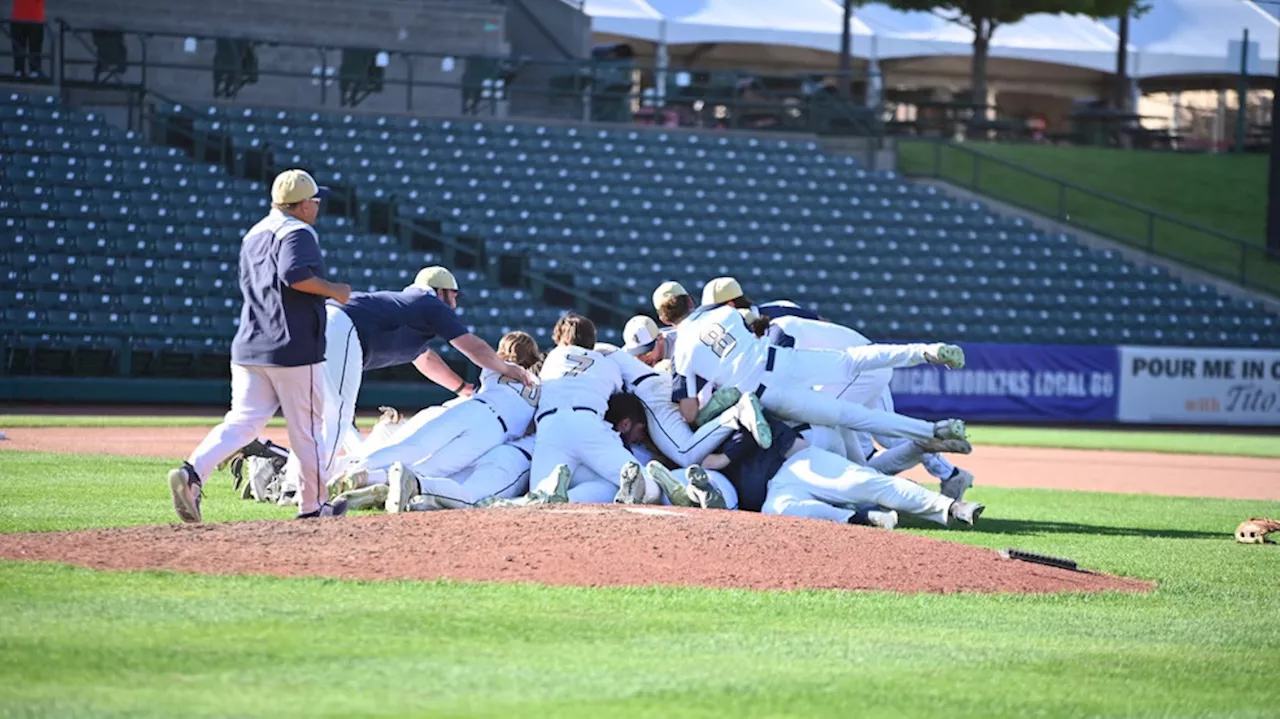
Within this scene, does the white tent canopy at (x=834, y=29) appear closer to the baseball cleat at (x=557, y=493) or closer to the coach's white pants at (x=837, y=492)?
the coach's white pants at (x=837, y=492)

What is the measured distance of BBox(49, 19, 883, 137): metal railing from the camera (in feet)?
98.3

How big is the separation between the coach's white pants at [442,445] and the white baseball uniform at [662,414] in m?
0.94

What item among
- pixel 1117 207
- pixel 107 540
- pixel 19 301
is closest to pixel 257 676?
pixel 107 540

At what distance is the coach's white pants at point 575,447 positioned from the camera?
10609 mm

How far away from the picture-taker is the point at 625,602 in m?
7.19

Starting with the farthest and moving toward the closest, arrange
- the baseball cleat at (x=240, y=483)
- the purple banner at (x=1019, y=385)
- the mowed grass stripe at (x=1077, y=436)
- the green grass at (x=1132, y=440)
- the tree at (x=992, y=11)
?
1. the tree at (x=992, y=11)
2. the purple banner at (x=1019, y=385)
3. the green grass at (x=1132, y=440)
4. the mowed grass stripe at (x=1077, y=436)
5. the baseball cleat at (x=240, y=483)

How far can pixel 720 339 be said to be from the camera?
11.0m

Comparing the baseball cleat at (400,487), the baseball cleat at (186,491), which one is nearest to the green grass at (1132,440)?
the baseball cleat at (400,487)

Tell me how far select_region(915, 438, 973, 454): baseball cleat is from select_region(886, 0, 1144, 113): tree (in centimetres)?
3037

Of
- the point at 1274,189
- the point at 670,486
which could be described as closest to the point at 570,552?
the point at 670,486

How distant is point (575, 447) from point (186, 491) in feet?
8.61

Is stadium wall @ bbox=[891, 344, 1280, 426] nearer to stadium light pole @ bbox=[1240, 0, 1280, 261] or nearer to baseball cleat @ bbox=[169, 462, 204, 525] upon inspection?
stadium light pole @ bbox=[1240, 0, 1280, 261]

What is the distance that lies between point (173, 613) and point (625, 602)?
1874 millimetres

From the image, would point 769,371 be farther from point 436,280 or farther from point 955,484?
point 436,280
